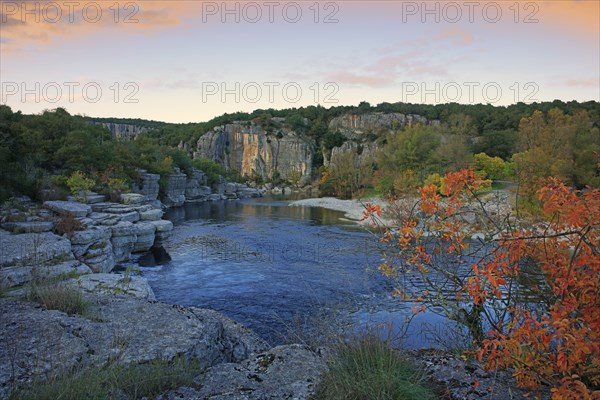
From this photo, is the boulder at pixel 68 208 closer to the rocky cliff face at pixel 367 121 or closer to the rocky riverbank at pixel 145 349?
the rocky riverbank at pixel 145 349

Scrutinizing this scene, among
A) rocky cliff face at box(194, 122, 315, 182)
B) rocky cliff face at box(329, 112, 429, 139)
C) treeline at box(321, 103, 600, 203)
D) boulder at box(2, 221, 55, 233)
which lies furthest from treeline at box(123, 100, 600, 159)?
boulder at box(2, 221, 55, 233)

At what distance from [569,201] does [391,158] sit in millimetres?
51050

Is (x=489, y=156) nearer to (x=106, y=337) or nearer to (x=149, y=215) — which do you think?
(x=149, y=215)

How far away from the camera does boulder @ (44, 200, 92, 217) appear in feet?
58.6

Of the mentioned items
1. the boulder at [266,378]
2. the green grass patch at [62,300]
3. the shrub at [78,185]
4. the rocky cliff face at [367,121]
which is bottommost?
the boulder at [266,378]

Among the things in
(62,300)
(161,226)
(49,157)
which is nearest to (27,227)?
(161,226)

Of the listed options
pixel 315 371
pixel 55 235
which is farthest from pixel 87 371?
pixel 55 235

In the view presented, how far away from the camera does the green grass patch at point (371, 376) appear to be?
13.0 feet

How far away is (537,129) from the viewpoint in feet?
136

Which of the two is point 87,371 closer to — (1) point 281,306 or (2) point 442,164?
(1) point 281,306

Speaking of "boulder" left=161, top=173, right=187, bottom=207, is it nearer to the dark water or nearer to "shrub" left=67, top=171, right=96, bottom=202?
the dark water

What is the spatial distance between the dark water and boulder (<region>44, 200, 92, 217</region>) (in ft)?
13.4

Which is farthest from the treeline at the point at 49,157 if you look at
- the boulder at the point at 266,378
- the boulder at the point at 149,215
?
the boulder at the point at 266,378

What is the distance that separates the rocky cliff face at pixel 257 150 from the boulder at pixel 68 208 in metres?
93.8
